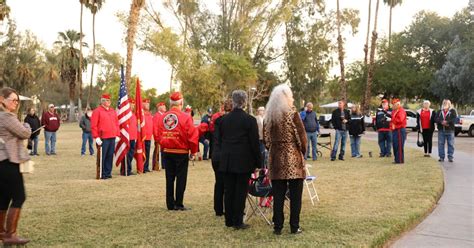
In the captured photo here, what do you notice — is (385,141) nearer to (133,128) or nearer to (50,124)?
(133,128)

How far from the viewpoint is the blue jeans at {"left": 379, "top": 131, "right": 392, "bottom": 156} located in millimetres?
16656

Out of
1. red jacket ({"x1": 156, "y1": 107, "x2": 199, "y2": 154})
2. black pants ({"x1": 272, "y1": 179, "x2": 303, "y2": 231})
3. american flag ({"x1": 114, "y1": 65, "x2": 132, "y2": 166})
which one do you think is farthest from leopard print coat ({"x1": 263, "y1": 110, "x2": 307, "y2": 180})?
american flag ({"x1": 114, "y1": 65, "x2": 132, "y2": 166})

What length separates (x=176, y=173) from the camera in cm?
776

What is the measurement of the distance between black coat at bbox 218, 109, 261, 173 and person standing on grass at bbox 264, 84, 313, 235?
26 centimetres

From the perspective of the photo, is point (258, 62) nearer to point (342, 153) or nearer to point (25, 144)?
point (342, 153)

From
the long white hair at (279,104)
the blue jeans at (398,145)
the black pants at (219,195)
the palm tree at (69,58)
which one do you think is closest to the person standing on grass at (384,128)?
the blue jeans at (398,145)

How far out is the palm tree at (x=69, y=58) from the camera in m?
64.8

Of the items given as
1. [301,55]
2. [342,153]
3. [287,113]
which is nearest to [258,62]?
[301,55]

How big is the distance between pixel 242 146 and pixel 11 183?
2.76m

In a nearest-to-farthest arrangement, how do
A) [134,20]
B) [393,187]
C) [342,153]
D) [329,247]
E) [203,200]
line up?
1. [329,247]
2. [203,200]
3. [393,187]
4. [342,153]
5. [134,20]

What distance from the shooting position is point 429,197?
28.6 ft

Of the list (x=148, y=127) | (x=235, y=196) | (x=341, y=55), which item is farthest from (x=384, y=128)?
(x=341, y=55)

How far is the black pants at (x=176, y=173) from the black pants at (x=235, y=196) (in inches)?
47.4

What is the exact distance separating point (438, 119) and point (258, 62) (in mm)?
32868
